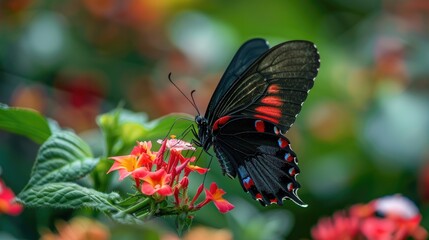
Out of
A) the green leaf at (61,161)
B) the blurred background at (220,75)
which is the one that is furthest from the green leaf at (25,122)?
the blurred background at (220,75)

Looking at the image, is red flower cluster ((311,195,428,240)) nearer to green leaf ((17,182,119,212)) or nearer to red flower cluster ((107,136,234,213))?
red flower cluster ((107,136,234,213))

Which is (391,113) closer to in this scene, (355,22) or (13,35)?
(355,22)

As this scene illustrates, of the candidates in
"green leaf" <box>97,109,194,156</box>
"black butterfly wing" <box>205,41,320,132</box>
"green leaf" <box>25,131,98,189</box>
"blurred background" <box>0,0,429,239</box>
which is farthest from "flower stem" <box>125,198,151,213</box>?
"blurred background" <box>0,0,429,239</box>

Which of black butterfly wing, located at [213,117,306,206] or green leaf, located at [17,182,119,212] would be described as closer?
green leaf, located at [17,182,119,212]

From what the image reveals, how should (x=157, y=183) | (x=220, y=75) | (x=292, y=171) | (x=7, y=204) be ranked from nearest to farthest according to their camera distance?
1. (x=157, y=183)
2. (x=7, y=204)
3. (x=292, y=171)
4. (x=220, y=75)

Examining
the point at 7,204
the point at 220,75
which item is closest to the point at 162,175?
the point at 7,204

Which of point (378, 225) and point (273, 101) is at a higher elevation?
point (273, 101)

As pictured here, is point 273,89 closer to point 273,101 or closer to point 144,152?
point 273,101
